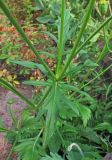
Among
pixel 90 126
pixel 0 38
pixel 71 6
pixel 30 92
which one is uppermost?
pixel 71 6

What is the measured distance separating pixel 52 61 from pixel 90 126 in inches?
36.1

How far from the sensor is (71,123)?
8.60 ft

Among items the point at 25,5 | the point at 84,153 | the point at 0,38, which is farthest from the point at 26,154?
the point at 25,5

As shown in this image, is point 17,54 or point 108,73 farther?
point 17,54

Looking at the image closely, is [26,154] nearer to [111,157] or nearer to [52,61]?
[111,157]

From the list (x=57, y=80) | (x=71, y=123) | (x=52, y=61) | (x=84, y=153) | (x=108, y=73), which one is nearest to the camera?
(x=57, y=80)

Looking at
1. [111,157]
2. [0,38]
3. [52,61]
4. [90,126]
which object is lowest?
[111,157]

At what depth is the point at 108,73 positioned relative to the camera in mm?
3100

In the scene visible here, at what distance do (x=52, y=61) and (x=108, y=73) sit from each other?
0.56m

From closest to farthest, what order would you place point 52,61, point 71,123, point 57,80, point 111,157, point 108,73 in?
point 57,80 → point 111,157 → point 71,123 → point 108,73 → point 52,61

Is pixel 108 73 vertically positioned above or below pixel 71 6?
below

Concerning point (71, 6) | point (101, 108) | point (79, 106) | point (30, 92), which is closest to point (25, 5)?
point (71, 6)

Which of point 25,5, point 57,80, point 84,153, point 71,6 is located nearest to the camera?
point 57,80

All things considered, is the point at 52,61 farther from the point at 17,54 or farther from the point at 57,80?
the point at 57,80
